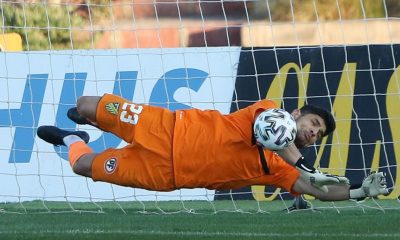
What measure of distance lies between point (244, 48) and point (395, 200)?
244cm

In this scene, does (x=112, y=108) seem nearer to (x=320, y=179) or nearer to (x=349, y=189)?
(x=320, y=179)


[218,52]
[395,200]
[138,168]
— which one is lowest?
[395,200]

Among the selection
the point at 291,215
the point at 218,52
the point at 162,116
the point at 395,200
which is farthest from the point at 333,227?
the point at 218,52

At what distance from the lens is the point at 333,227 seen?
31.7ft

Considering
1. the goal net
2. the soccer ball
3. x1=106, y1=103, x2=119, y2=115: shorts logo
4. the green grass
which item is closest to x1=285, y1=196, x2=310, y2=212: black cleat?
the green grass

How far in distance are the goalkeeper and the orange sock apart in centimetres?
20

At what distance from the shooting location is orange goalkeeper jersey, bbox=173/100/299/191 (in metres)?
8.70

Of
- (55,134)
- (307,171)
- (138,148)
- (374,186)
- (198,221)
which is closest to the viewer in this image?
(307,171)

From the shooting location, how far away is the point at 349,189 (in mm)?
8766

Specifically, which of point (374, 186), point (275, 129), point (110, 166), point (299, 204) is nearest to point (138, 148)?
point (110, 166)

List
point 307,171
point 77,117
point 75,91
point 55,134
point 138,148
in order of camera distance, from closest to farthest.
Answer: point 307,171
point 138,148
point 77,117
point 55,134
point 75,91

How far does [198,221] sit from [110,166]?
1664 millimetres

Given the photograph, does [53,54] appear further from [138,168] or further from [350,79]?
[138,168]

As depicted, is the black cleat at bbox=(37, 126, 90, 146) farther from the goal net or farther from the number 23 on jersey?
the goal net
